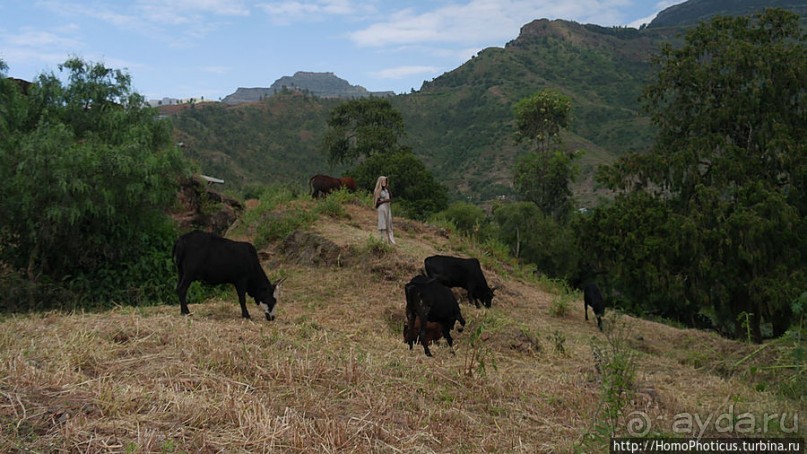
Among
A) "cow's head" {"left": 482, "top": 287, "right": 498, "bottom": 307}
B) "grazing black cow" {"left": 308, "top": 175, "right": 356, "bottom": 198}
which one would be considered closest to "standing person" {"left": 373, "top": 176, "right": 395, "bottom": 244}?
"cow's head" {"left": 482, "top": 287, "right": 498, "bottom": 307}

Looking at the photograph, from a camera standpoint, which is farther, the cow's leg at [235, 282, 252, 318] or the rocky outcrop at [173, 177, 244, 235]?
the rocky outcrop at [173, 177, 244, 235]

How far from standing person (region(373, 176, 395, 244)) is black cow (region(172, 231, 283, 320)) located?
4.92 m

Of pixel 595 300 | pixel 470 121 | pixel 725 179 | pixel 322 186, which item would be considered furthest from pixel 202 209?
pixel 470 121

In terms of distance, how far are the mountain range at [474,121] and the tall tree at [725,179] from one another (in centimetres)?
1862

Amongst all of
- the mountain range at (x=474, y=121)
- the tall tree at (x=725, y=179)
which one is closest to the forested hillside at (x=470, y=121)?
the mountain range at (x=474, y=121)

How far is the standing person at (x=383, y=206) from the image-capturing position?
13898mm

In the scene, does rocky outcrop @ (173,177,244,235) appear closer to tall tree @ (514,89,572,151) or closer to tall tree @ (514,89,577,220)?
tall tree @ (514,89,577,220)

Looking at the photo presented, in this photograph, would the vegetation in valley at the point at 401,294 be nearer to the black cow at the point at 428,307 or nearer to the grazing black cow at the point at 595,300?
the black cow at the point at 428,307

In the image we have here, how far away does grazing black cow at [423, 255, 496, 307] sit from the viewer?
12.0 meters

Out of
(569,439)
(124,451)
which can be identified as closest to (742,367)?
(569,439)

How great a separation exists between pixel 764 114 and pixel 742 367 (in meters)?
14.0

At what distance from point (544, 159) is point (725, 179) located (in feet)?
52.3

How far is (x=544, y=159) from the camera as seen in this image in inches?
1380

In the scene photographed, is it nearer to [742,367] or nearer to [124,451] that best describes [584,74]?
[742,367]
